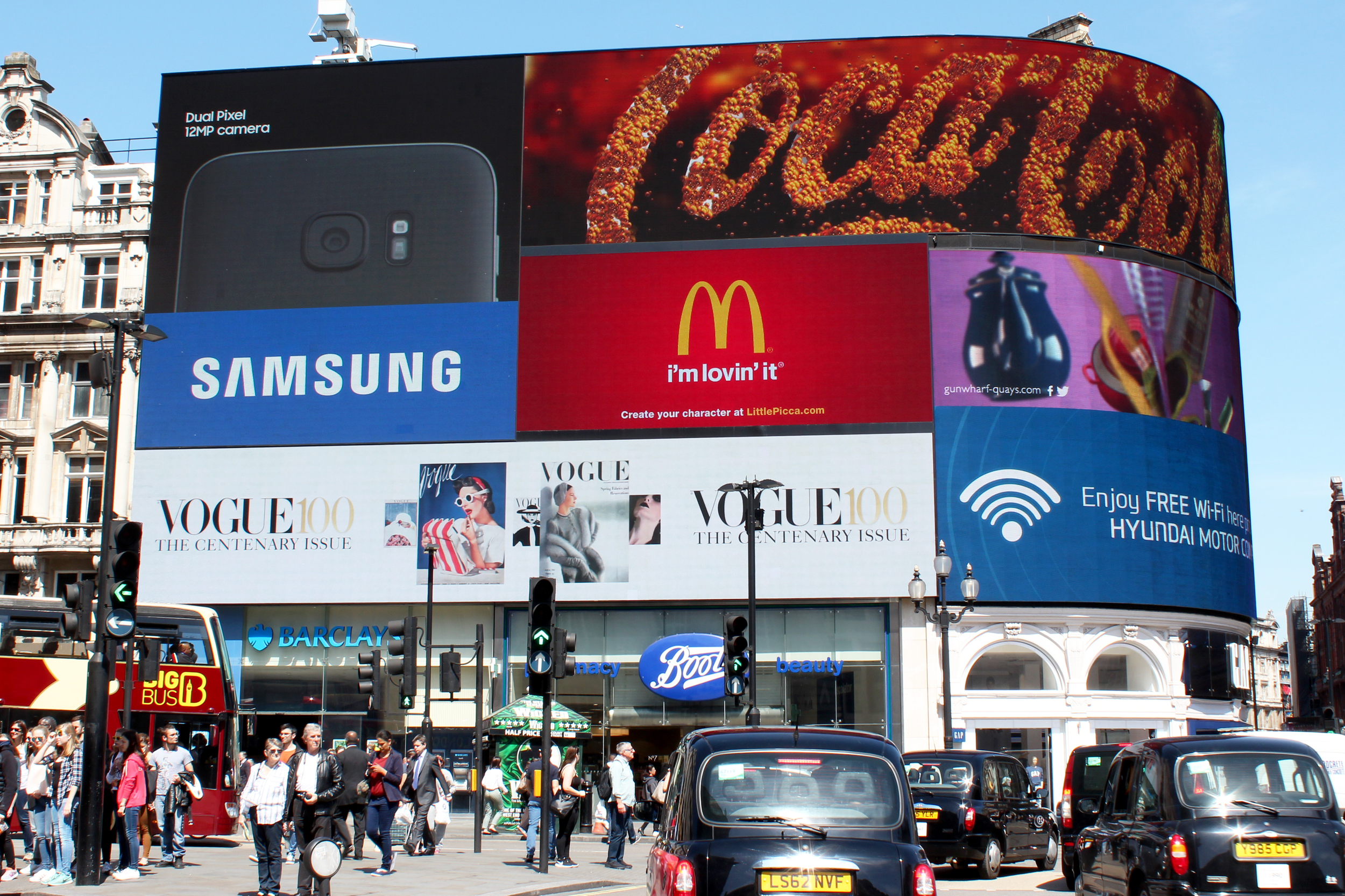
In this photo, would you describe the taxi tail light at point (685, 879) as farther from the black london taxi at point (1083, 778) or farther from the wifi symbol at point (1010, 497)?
the wifi symbol at point (1010, 497)

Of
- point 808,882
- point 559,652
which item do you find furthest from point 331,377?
point 808,882

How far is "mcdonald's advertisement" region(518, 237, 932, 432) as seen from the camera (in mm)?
43031

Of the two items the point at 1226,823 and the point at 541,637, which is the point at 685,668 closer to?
the point at 541,637

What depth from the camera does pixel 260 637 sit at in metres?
45.1

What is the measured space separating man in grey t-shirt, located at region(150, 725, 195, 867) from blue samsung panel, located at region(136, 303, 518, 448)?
23377 millimetres

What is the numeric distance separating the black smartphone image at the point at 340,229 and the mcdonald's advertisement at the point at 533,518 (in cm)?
525

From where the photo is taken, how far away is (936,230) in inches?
1731

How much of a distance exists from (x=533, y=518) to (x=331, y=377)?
8.16m

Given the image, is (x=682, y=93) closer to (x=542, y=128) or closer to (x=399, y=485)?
(x=542, y=128)

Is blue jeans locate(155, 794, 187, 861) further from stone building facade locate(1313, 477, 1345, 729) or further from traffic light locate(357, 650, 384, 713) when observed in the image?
stone building facade locate(1313, 477, 1345, 729)

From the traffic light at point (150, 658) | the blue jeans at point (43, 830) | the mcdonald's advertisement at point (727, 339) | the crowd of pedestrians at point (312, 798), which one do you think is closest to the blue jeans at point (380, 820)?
the crowd of pedestrians at point (312, 798)

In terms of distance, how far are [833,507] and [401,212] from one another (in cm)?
1709

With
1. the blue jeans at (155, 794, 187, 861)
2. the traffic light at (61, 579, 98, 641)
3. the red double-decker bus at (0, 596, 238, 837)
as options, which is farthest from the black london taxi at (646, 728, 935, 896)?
the red double-decker bus at (0, 596, 238, 837)

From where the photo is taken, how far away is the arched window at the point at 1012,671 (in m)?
42.9
